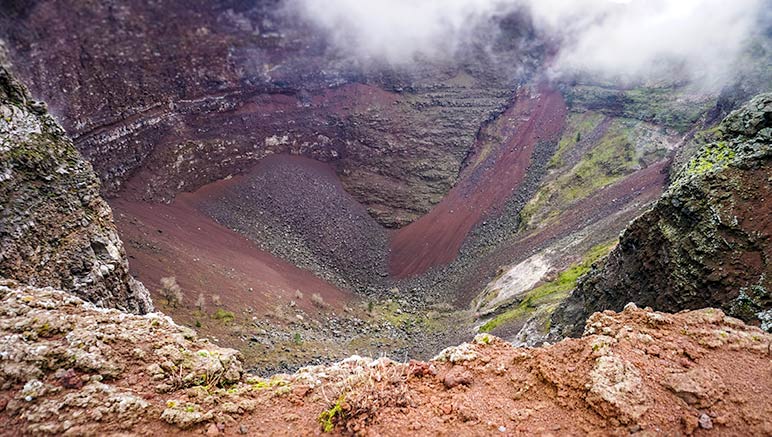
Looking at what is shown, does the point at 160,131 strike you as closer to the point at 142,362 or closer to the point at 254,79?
the point at 254,79

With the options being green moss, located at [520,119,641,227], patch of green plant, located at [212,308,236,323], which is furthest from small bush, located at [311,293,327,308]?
green moss, located at [520,119,641,227]

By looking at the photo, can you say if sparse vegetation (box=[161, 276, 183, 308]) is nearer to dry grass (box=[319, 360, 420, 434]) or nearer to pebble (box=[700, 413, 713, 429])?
dry grass (box=[319, 360, 420, 434])

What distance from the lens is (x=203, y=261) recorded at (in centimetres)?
2447

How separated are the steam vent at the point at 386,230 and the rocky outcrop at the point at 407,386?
3cm

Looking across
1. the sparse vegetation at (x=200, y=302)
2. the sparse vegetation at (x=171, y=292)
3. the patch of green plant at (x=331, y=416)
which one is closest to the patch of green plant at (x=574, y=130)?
the sparse vegetation at (x=200, y=302)

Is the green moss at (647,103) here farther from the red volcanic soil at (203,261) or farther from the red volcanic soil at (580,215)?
the red volcanic soil at (203,261)

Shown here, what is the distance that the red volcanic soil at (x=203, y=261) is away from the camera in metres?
21.5

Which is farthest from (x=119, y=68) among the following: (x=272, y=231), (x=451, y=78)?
(x=451, y=78)

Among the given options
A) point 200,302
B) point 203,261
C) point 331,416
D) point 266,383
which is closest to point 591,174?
point 203,261

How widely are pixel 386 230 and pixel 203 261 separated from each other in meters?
18.0

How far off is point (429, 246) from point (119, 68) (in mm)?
26771

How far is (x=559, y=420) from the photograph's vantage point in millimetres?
4785

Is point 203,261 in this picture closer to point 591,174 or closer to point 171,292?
point 171,292

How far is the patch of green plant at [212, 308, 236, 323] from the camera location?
19375 millimetres
